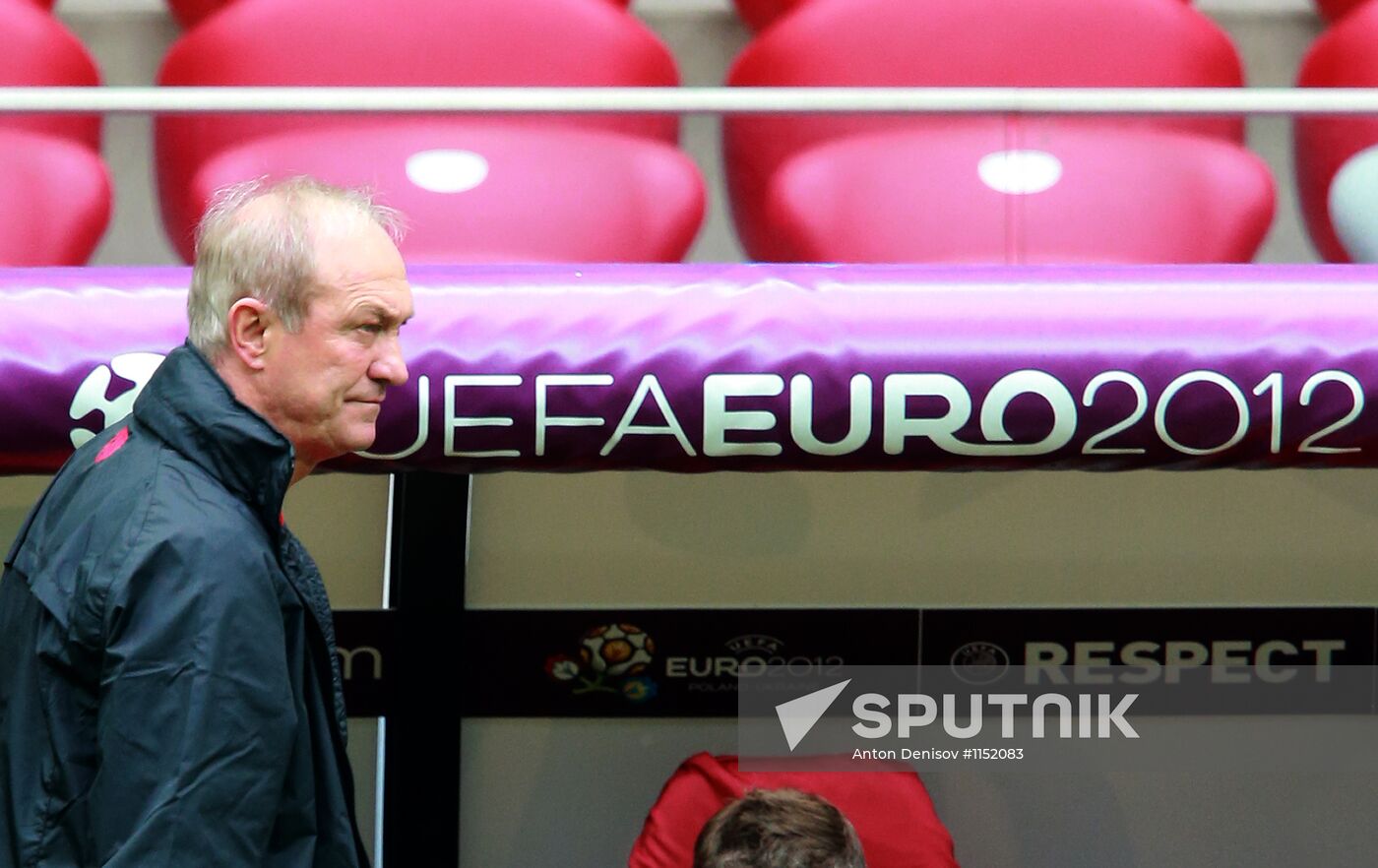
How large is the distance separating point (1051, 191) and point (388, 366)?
4.59 ft

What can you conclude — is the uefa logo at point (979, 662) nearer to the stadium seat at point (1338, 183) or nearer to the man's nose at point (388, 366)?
the stadium seat at point (1338, 183)

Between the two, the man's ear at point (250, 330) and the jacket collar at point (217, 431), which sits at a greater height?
the man's ear at point (250, 330)

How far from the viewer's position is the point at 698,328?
2090 millimetres

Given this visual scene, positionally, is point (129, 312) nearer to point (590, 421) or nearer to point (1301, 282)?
point (590, 421)

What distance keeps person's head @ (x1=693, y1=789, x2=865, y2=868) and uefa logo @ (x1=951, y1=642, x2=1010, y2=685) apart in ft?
6.18

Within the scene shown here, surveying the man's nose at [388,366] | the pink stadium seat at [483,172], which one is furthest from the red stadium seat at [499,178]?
the man's nose at [388,366]

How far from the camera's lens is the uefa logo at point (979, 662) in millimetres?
3686

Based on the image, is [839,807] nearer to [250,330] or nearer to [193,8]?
[193,8]

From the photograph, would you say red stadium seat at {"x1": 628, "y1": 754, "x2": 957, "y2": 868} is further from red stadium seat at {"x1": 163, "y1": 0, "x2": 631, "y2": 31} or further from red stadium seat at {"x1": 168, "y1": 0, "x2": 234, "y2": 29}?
red stadium seat at {"x1": 168, "y1": 0, "x2": 234, "y2": 29}

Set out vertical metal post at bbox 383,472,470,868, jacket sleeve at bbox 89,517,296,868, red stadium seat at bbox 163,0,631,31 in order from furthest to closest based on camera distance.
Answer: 1. vertical metal post at bbox 383,472,470,868
2. red stadium seat at bbox 163,0,631,31
3. jacket sleeve at bbox 89,517,296,868

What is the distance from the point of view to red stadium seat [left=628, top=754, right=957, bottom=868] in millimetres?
2924

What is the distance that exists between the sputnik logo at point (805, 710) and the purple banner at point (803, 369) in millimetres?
1593

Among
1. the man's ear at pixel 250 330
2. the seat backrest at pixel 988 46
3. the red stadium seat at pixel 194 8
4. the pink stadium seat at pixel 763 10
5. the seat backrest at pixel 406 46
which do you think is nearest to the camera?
the man's ear at pixel 250 330

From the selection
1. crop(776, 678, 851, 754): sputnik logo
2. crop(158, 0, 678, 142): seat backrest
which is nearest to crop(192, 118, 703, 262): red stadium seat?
crop(158, 0, 678, 142): seat backrest
